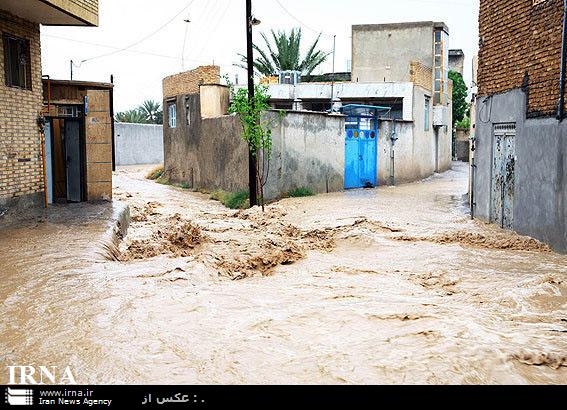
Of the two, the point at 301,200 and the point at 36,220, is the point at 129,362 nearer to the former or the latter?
the point at 36,220

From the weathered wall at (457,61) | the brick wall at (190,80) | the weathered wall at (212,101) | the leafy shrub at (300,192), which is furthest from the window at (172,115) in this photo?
the weathered wall at (457,61)

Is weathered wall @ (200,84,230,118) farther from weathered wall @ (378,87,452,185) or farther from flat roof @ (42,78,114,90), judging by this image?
flat roof @ (42,78,114,90)

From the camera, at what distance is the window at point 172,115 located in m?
26.5

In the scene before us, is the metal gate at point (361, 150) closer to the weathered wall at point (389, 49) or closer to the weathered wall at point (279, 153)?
the weathered wall at point (279, 153)

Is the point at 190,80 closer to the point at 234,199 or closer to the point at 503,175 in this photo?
the point at 234,199

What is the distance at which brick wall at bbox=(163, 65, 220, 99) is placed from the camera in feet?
78.3

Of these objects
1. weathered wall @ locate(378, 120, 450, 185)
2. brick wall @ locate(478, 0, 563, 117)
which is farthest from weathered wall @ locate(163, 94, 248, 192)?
brick wall @ locate(478, 0, 563, 117)

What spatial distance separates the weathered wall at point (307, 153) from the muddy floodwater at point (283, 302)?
15.4 ft

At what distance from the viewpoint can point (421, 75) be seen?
89.1 feet

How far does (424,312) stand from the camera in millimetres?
6316

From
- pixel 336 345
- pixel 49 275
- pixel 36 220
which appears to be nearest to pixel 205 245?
pixel 36 220

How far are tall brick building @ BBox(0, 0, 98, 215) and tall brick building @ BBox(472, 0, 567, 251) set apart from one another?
8.22 m

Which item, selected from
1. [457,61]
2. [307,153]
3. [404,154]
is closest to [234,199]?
[307,153]
